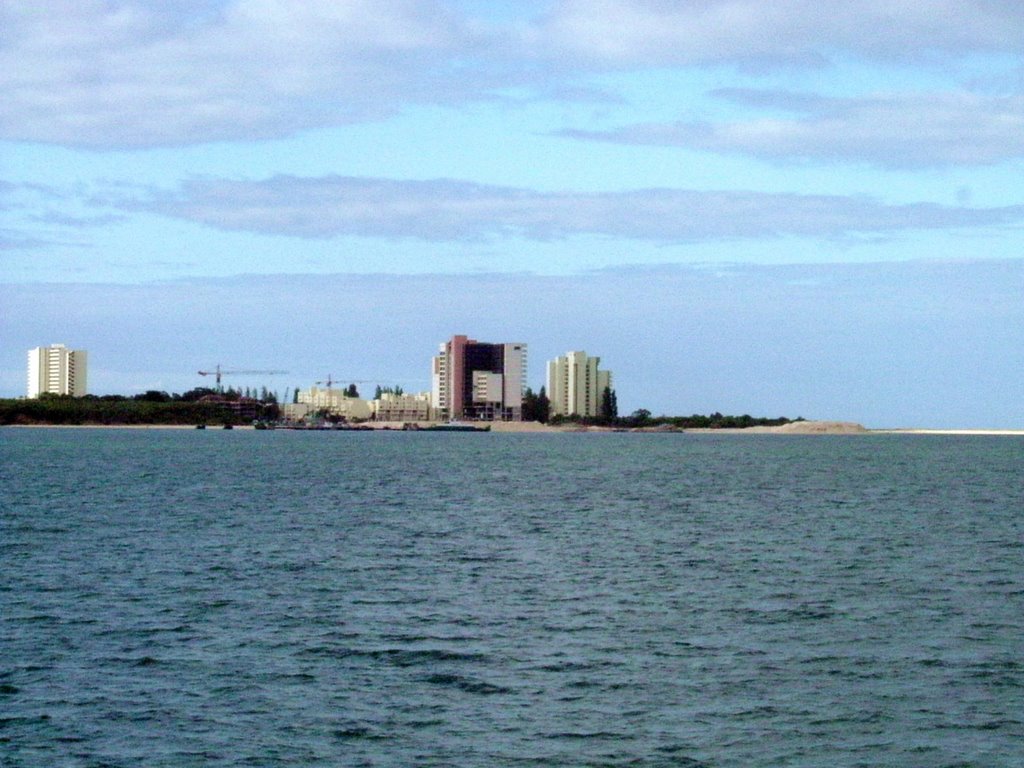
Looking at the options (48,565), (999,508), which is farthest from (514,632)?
(999,508)

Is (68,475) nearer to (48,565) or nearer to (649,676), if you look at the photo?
(48,565)

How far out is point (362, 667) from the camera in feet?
89.1

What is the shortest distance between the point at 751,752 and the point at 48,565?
28.2 meters

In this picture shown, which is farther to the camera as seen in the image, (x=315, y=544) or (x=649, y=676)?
(x=315, y=544)

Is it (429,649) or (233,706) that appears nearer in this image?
(233,706)

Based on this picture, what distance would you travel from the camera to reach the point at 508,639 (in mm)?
30312

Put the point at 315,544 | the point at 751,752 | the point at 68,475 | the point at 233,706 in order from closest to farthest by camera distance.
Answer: the point at 751,752 → the point at 233,706 → the point at 315,544 → the point at 68,475

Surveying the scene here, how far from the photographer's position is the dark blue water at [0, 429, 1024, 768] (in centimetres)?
2194

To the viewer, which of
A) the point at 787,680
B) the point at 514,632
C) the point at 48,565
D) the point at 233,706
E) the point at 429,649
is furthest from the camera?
the point at 48,565

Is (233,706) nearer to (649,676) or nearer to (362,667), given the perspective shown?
(362,667)

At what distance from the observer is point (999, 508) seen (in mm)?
70875

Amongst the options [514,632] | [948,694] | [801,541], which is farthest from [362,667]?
[801,541]

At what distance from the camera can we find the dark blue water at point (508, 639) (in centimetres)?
2194

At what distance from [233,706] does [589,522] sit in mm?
38522
